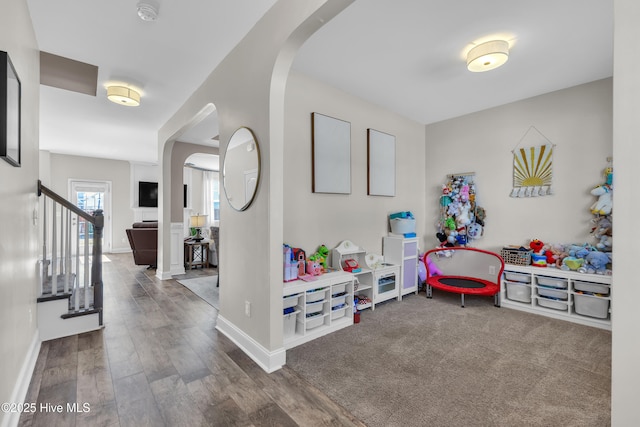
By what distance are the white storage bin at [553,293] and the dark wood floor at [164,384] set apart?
2927mm

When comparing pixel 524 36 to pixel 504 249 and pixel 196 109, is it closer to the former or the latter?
pixel 504 249

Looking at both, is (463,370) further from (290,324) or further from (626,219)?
(626,219)

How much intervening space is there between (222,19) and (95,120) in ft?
12.2

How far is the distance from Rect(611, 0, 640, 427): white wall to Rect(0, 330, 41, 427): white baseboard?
95.3 inches

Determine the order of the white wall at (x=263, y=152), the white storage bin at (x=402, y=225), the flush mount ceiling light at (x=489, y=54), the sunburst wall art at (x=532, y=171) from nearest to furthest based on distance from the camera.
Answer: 1. the white wall at (x=263, y=152)
2. the flush mount ceiling light at (x=489, y=54)
3. the sunburst wall art at (x=532, y=171)
4. the white storage bin at (x=402, y=225)

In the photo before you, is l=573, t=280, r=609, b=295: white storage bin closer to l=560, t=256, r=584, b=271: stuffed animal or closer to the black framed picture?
l=560, t=256, r=584, b=271: stuffed animal

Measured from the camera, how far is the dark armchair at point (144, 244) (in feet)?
17.7

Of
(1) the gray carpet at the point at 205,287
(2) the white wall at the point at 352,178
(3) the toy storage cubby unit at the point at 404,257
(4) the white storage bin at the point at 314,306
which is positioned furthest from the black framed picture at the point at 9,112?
(3) the toy storage cubby unit at the point at 404,257

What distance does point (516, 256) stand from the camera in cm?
362

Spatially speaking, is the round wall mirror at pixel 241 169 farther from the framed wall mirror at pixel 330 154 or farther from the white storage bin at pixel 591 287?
the white storage bin at pixel 591 287

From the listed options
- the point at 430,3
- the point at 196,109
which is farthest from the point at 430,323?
the point at 196,109

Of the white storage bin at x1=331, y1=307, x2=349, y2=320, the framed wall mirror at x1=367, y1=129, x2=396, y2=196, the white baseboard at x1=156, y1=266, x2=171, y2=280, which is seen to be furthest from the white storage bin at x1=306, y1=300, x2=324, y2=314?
the white baseboard at x1=156, y1=266, x2=171, y2=280

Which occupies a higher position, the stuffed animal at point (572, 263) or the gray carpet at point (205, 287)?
the stuffed animal at point (572, 263)

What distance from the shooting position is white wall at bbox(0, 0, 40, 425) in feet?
4.90
